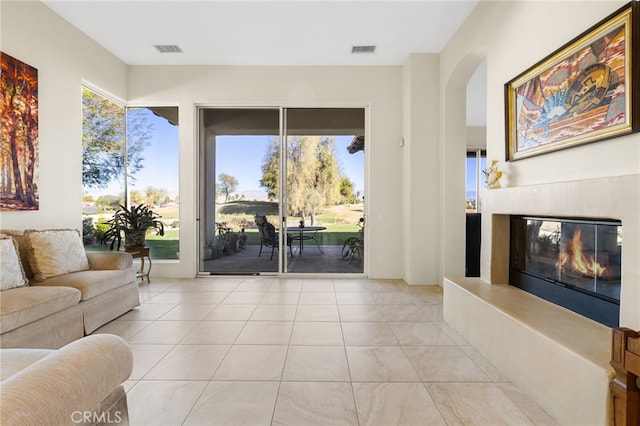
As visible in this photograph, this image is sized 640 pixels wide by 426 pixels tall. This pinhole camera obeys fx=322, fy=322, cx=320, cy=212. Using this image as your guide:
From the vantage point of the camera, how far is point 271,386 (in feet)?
6.92

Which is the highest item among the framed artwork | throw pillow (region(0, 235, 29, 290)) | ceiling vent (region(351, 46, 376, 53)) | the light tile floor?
ceiling vent (region(351, 46, 376, 53))

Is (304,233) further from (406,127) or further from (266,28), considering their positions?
(266,28)

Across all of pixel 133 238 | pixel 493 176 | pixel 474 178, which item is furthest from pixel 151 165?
pixel 474 178

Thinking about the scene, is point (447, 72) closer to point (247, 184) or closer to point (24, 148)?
point (247, 184)

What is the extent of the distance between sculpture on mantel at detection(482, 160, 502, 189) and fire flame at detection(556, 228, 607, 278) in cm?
90

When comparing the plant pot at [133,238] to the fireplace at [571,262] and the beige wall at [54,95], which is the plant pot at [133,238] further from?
the fireplace at [571,262]

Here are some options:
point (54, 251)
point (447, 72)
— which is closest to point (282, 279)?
point (54, 251)

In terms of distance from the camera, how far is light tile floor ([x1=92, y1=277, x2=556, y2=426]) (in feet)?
6.03

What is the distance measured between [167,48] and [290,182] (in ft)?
8.75

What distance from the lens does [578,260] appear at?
2334mm

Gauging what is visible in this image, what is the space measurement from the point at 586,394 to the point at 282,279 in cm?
414

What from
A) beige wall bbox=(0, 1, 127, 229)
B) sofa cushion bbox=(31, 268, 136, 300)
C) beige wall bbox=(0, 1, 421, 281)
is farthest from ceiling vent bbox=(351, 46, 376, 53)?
sofa cushion bbox=(31, 268, 136, 300)

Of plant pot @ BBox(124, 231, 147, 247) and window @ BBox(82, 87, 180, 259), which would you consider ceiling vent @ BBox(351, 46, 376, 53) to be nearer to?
window @ BBox(82, 87, 180, 259)

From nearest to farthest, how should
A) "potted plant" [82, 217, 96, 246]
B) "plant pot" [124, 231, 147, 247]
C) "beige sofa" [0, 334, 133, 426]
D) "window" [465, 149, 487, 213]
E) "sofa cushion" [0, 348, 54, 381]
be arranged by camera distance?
"beige sofa" [0, 334, 133, 426] < "sofa cushion" [0, 348, 54, 381] < "potted plant" [82, 217, 96, 246] < "plant pot" [124, 231, 147, 247] < "window" [465, 149, 487, 213]
